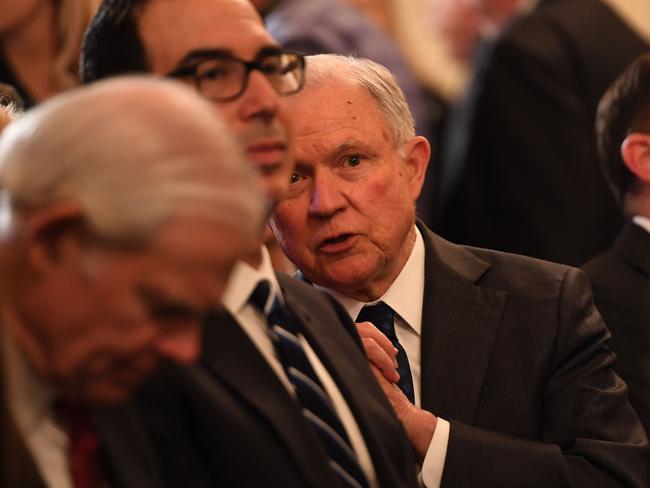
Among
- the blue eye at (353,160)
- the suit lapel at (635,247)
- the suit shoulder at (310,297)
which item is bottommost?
the suit lapel at (635,247)

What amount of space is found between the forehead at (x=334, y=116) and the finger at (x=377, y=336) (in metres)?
0.42

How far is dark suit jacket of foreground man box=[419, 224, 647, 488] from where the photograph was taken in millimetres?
2670

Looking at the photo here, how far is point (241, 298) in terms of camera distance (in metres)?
2.27

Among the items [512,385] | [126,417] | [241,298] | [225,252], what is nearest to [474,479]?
[512,385]

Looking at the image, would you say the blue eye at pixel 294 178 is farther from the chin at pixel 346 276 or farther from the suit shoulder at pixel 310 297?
the suit shoulder at pixel 310 297

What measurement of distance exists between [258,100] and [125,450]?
68 cm

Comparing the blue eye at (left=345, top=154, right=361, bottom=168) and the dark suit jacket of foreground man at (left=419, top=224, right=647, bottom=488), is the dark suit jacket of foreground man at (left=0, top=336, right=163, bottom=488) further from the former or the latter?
the blue eye at (left=345, top=154, right=361, bottom=168)

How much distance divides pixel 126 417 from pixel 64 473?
15cm

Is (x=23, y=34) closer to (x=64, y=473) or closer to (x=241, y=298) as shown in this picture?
(x=241, y=298)

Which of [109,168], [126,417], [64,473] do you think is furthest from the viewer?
[126,417]

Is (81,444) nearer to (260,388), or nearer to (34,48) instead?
(260,388)

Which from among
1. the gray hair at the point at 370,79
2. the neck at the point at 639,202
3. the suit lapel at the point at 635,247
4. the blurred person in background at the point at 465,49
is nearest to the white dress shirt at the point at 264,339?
the gray hair at the point at 370,79

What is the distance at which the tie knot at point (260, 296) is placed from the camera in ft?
7.48

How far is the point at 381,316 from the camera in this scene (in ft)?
9.35
